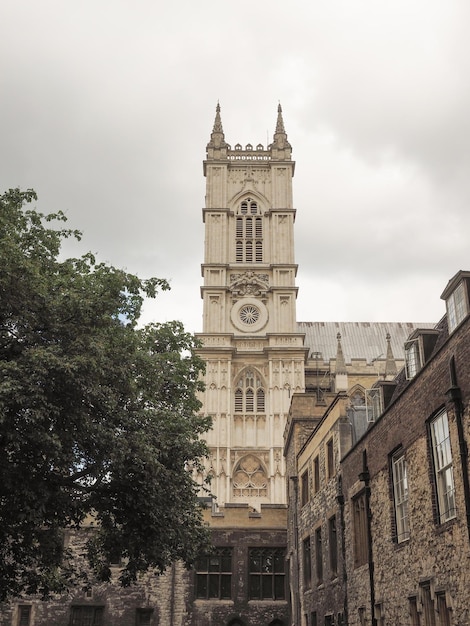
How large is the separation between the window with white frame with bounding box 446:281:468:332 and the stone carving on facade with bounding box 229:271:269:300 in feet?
161

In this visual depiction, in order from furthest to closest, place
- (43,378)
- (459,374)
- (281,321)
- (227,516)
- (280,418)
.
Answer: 1. (281,321)
2. (280,418)
3. (227,516)
4. (43,378)
5. (459,374)

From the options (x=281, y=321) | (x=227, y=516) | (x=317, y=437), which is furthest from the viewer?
(x=281, y=321)

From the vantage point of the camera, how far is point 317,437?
2497 cm

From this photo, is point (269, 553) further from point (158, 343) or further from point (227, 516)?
point (158, 343)

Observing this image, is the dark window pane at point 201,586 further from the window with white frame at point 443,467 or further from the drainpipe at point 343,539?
the window with white frame at point 443,467

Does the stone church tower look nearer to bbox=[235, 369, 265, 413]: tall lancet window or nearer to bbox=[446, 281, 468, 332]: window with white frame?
bbox=[235, 369, 265, 413]: tall lancet window

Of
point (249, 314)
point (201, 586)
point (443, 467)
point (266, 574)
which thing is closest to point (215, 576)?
point (201, 586)

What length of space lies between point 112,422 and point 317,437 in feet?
29.2

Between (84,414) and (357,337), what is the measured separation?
56831 mm

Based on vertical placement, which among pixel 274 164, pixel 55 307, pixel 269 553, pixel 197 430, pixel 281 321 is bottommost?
pixel 269 553

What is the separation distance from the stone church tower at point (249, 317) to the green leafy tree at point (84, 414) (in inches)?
1381

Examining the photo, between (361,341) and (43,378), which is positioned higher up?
(361,341)

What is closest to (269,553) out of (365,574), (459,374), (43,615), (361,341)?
(43,615)

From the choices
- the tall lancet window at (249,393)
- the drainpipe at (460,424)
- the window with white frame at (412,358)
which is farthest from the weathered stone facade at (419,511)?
the tall lancet window at (249,393)
